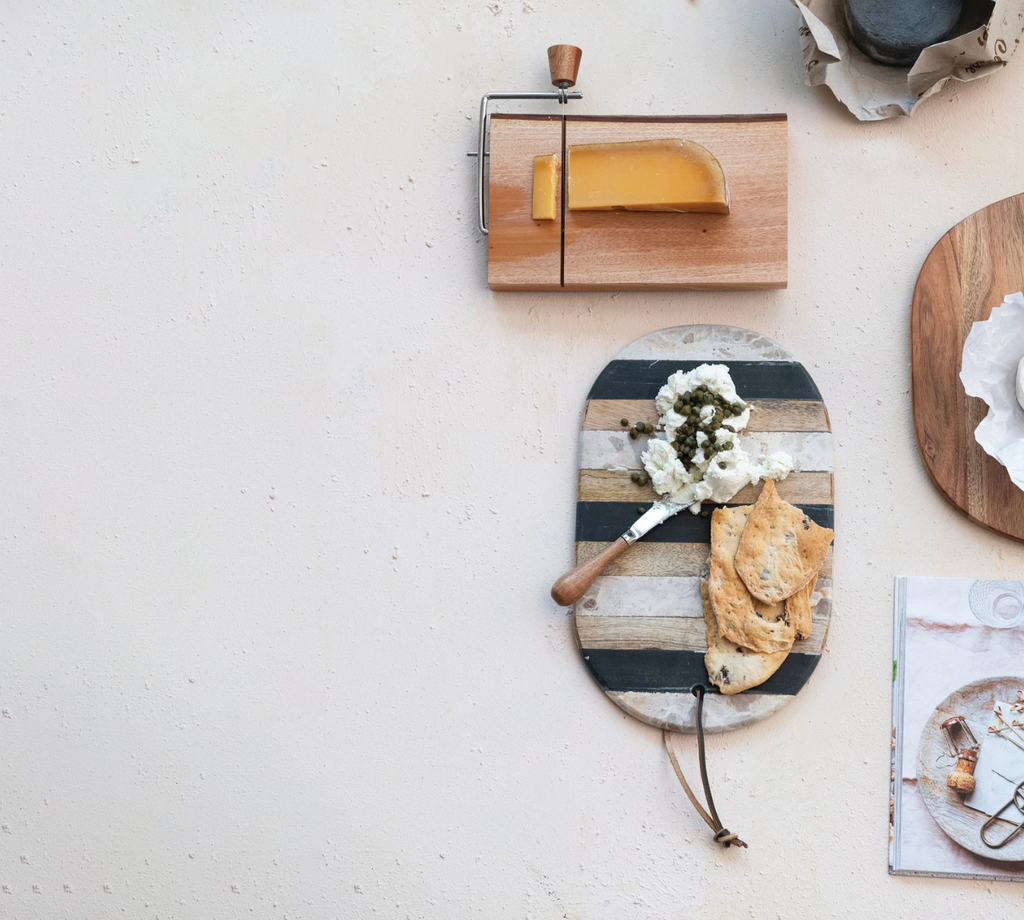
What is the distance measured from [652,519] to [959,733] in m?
0.41

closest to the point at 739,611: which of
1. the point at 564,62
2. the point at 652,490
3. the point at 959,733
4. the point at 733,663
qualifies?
the point at 733,663

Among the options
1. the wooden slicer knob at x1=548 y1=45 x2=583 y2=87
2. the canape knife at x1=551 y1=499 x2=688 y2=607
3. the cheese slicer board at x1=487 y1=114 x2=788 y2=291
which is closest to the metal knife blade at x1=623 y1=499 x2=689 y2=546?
the canape knife at x1=551 y1=499 x2=688 y2=607

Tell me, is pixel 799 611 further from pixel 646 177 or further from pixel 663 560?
pixel 646 177

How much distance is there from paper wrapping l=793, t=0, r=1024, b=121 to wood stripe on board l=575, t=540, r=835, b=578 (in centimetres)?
52

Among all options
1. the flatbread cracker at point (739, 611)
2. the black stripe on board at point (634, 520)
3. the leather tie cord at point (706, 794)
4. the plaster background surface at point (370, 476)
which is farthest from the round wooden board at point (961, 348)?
the leather tie cord at point (706, 794)

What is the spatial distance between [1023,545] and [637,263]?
54 centimetres

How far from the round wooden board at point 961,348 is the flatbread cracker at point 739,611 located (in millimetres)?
239

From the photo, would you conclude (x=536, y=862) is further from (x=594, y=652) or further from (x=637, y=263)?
(x=637, y=263)

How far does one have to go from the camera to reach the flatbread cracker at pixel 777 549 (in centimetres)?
97

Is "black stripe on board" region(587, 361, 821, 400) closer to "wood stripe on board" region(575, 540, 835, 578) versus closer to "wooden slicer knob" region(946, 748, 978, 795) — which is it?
"wood stripe on board" region(575, 540, 835, 578)

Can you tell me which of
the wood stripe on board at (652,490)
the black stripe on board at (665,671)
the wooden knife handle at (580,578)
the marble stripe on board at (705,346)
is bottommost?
the black stripe on board at (665,671)

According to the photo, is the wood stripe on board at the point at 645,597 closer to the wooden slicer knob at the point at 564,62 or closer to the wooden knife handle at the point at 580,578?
the wooden knife handle at the point at 580,578

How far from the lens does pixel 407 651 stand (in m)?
1.06

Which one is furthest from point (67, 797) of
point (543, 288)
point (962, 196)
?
point (962, 196)
